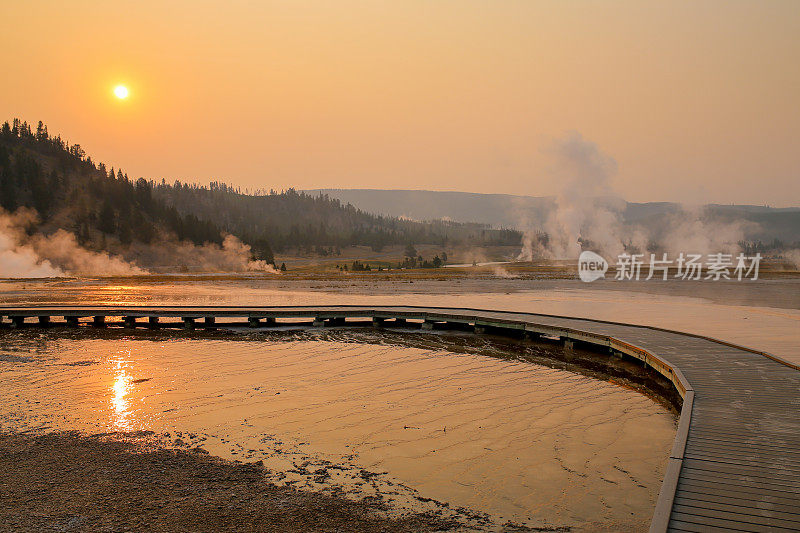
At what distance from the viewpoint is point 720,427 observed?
952 centimetres

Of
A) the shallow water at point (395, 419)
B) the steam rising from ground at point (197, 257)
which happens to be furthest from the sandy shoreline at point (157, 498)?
the steam rising from ground at point (197, 257)

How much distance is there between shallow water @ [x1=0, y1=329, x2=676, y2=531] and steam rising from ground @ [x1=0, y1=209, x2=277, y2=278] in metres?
69.2

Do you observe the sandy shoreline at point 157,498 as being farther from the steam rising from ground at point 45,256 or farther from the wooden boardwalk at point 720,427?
the steam rising from ground at point 45,256

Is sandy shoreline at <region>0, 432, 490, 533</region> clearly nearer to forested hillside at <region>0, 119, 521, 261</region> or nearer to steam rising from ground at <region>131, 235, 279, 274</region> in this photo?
steam rising from ground at <region>131, 235, 279, 274</region>

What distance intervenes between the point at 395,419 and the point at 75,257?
8791cm

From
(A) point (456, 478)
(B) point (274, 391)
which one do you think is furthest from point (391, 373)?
(A) point (456, 478)

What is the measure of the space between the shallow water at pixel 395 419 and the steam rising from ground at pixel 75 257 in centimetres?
6923

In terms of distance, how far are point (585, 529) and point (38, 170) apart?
12259cm

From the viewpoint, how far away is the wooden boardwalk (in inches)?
265

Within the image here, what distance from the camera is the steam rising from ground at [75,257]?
8175cm

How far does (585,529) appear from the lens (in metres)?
7.58

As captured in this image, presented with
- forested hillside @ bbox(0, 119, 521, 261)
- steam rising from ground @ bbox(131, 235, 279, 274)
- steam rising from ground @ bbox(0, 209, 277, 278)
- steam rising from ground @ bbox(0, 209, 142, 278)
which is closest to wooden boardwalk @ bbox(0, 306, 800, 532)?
steam rising from ground @ bbox(0, 209, 142, 278)

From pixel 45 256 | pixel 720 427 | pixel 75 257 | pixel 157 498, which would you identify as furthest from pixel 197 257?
pixel 720 427

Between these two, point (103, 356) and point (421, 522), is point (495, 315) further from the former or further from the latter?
point (421, 522)
